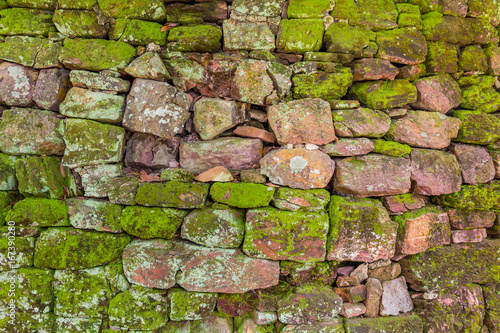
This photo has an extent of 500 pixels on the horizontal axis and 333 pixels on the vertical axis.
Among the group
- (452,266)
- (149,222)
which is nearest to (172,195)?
(149,222)

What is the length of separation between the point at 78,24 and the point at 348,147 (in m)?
3.10

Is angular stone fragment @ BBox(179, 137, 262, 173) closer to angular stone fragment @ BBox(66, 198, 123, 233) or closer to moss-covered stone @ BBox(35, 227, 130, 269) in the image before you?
angular stone fragment @ BBox(66, 198, 123, 233)

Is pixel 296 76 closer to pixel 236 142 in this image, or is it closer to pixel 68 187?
pixel 236 142

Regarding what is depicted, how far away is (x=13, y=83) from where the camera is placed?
276 cm

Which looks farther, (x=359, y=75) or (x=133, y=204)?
(x=359, y=75)

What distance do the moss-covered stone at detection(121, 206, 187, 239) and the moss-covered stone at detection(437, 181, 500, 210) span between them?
2963mm

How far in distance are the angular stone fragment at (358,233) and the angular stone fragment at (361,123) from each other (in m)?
0.73

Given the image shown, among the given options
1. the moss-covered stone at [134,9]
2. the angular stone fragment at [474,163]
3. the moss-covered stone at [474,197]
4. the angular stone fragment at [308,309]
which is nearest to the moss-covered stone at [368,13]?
the angular stone fragment at [474,163]

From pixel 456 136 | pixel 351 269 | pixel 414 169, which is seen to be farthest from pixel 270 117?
pixel 456 136

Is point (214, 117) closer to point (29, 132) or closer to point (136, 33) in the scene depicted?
point (136, 33)

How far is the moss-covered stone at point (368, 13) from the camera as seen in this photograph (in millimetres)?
2916

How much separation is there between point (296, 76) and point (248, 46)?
0.60m

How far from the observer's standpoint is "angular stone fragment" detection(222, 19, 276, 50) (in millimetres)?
2811

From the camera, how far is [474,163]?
304cm
